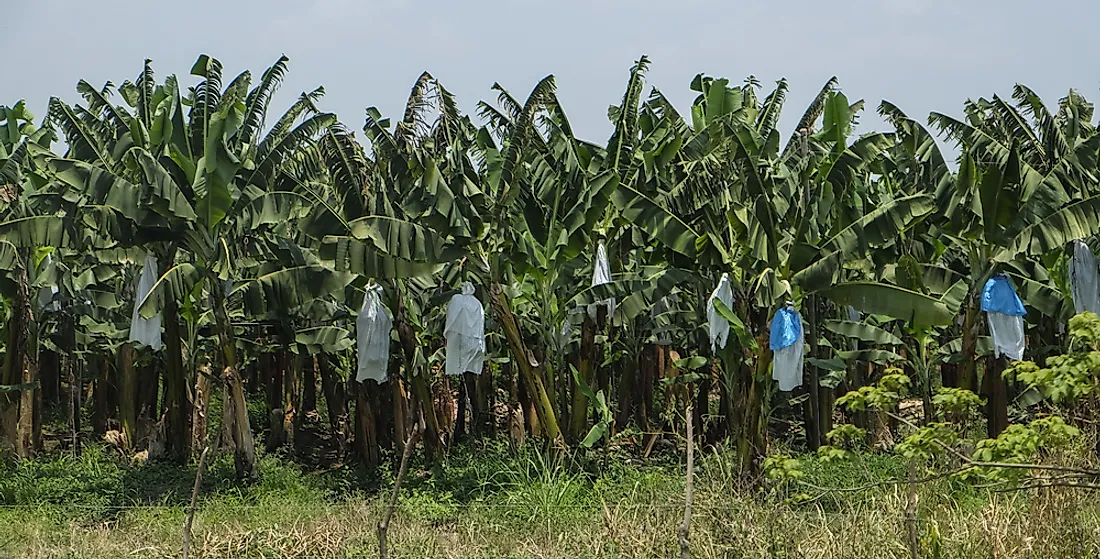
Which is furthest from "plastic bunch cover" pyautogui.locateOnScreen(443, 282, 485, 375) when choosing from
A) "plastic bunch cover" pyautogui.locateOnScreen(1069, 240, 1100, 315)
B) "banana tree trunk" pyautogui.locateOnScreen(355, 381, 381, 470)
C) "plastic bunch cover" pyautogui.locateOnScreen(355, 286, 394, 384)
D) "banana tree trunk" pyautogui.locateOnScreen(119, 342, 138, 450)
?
"plastic bunch cover" pyautogui.locateOnScreen(1069, 240, 1100, 315)

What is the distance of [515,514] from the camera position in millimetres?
10266

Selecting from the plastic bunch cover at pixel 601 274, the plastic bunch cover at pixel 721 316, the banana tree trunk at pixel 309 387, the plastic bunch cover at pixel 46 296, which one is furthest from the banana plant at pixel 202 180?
the banana tree trunk at pixel 309 387

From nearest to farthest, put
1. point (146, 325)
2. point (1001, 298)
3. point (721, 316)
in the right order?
point (721, 316) → point (1001, 298) → point (146, 325)

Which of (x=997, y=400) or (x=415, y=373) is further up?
(x=415, y=373)

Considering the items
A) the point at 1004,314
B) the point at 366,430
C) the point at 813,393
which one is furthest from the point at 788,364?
the point at 366,430

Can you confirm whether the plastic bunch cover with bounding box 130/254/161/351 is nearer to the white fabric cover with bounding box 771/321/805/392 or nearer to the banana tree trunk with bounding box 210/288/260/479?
the banana tree trunk with bounding box 210/288/260/479

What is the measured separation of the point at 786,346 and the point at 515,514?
3.07 meters

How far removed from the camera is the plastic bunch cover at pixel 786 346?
10.3 m

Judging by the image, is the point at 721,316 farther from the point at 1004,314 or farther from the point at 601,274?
the point at 1004,314

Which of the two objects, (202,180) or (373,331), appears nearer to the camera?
(202,180)

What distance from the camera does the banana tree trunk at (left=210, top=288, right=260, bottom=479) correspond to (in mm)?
12359

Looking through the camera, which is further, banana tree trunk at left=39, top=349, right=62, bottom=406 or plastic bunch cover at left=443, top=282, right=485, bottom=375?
banana tree trunk at left=39, top=349, right=62, bottom=406

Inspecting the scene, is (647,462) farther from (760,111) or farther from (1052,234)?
(1052,234)

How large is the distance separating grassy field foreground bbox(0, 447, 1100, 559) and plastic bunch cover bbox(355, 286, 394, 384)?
1529 millimetres
